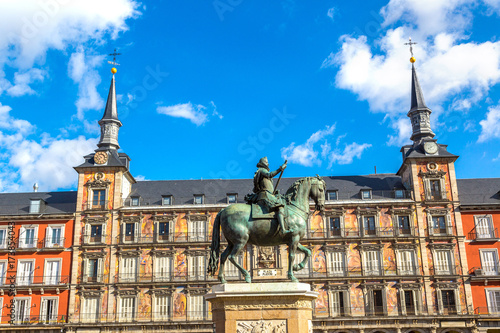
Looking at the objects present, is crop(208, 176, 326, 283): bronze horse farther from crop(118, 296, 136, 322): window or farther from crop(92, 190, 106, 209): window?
crop(92, 190, 106, 209): window

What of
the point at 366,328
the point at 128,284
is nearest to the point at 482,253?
the point at 366,328

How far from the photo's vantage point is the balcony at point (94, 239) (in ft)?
167

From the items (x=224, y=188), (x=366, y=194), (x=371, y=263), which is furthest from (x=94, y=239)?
(x=366, y=194)

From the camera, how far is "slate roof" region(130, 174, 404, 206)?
54.1 metres

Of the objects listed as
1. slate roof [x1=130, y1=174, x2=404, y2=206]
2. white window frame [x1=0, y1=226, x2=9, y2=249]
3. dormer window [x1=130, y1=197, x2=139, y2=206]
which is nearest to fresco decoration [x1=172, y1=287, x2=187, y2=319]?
slate roof [x1=130, y1=174, x2=404, y2=206]

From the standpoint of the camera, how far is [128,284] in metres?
49.6

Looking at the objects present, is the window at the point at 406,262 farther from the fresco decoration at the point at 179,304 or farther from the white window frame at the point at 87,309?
the white window frame at the point at 87,309

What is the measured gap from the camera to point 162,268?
50.6 meters

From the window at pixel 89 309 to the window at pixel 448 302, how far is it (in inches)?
1278

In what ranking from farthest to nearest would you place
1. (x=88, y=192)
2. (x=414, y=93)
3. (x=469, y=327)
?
(x=414, y=93) < (x=88, y=192) < (x=469, y=327)

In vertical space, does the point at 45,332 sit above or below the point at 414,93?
below

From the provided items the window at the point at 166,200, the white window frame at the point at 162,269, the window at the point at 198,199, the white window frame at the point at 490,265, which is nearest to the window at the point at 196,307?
the white window frame at the point at 162,269

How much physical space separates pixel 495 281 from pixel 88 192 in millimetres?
40487

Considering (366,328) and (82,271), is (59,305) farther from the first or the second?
(366,328)
